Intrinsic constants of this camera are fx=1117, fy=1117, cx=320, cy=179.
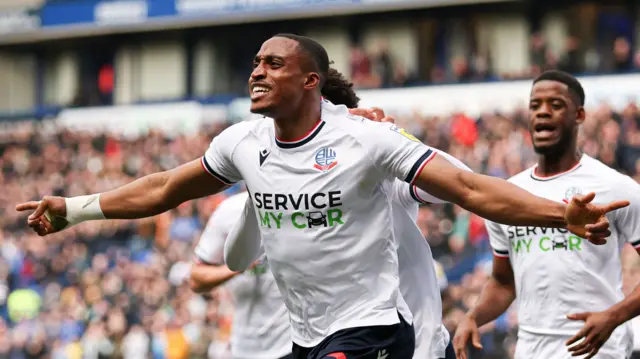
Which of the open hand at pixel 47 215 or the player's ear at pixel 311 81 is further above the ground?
the player's ear at pixel 311 81

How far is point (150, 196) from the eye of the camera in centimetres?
577

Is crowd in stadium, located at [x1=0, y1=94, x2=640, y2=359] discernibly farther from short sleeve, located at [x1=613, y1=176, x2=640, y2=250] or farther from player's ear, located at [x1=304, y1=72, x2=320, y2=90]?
player's ear, located at [x1=304, y1=72, x2=320, y2=90]

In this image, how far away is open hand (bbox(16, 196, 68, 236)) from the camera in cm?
579

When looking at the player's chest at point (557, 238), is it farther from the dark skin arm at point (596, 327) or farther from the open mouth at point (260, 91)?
the open mouth at point (260, 91)

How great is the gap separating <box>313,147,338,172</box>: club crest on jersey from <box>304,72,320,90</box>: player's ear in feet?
1.11

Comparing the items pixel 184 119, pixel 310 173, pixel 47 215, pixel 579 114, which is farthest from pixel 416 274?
pixel 184 119

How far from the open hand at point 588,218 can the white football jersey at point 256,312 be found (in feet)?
10.8


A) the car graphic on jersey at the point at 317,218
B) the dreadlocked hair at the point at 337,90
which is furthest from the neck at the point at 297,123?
the dreadlocked hair at the point at 337,90

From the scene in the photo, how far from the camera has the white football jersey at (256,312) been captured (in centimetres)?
761

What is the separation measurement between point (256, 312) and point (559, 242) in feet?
7.75

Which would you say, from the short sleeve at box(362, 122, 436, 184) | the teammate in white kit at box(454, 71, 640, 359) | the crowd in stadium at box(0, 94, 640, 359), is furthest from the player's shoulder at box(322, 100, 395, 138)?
the crowd in stadium at box(0, 94, 640, 359)

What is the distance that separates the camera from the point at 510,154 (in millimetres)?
15594

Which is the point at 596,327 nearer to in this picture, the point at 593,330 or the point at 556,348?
the point at 593,330

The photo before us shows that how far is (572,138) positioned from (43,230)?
3114 mm
